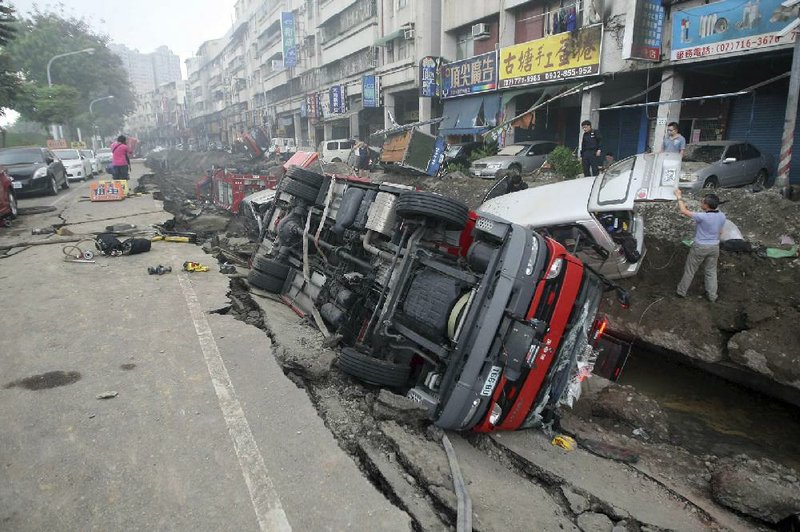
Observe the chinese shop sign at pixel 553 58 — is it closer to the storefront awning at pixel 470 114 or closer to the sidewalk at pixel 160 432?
the storefront awning at pixel 470 114

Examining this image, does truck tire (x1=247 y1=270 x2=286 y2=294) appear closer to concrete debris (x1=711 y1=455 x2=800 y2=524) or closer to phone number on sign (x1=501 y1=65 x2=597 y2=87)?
concrete debris (x1=711 y1=455 x2=800 y2=524)

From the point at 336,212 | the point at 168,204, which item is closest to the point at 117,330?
the point at 336,212

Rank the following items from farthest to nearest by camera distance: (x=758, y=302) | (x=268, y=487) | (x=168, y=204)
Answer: (x=168, y=204) < (x=758, y=302) < (x=268, y=487)

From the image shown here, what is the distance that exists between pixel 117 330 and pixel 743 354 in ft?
25.2

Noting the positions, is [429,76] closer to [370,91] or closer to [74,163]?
[370,91]

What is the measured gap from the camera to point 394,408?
3752 mm

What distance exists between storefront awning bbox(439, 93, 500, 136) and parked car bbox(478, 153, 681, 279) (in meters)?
12.6

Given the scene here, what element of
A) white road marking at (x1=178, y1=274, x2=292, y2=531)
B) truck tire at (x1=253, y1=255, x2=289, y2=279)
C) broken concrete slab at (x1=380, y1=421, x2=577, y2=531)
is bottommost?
broken concrete slab at (x1=380, y1=421, x2=577, y2=531)

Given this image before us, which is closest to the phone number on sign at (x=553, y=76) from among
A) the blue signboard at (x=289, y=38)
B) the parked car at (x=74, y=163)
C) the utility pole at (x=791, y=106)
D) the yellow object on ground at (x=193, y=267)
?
the utility pole at (x=791, y=106)

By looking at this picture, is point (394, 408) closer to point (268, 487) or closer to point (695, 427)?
point (268, 487)

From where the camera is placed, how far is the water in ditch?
513 cm

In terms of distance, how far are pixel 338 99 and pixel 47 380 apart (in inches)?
1253

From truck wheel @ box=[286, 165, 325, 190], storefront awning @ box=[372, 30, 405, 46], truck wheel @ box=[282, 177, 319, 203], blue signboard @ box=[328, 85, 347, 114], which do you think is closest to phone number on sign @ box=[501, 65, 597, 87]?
storefront awning @ box=[372, 30, 405, 46]

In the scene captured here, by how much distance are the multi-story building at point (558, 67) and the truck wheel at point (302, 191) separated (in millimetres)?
10253
